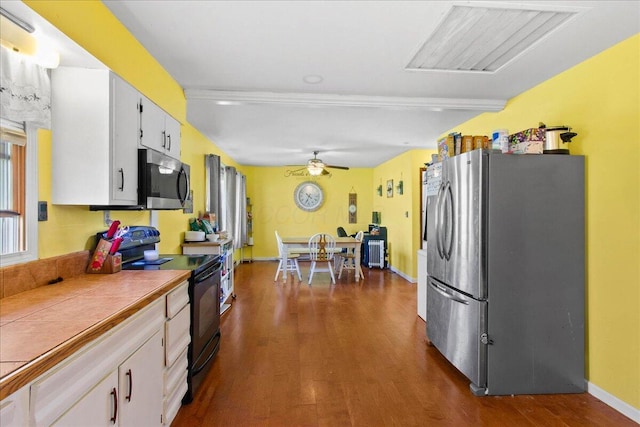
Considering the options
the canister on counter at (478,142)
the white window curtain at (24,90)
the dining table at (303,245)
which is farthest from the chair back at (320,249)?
the white window curtain at (24,90)

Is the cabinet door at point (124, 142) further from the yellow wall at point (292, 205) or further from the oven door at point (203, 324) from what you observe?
the yellow wall at point (292, 205)

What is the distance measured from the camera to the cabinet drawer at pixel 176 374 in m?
1.78

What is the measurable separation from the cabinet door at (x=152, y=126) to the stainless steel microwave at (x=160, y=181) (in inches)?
3.7

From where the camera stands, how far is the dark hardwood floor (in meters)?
2.00

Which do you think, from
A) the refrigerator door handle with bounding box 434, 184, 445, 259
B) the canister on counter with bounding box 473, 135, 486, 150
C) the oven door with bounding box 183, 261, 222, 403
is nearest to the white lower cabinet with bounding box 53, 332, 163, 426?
the oven door with bounding box 183, 261, 222, 403

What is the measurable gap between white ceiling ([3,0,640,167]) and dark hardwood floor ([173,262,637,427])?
235cm

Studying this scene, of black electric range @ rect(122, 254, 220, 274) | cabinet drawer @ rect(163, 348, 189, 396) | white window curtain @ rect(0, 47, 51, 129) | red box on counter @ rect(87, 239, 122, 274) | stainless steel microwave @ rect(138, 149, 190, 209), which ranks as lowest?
cabinet drawer @ rect(163, 348, 189, 396)

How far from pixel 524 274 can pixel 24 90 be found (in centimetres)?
308

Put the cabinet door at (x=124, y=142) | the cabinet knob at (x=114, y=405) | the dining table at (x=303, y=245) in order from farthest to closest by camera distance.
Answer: the dining table at (x=303, y=245), the cabinet door at (x=124, y=142), the cabinet knob at (x=114, y=405)

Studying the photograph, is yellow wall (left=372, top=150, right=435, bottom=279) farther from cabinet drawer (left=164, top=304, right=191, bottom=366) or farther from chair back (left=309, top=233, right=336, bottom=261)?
cabinet drawer (left=164, top=304, right=191, bottom=366)

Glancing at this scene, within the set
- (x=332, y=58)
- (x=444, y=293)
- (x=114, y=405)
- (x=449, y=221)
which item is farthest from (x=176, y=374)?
(x=332, y=58)

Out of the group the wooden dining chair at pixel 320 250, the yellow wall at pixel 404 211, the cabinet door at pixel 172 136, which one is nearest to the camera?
the cabinet door at pixel 172 136

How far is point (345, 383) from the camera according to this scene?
7.80 ft

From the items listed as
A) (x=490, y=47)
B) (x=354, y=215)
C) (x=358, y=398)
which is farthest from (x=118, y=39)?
(x=354, y=215)
